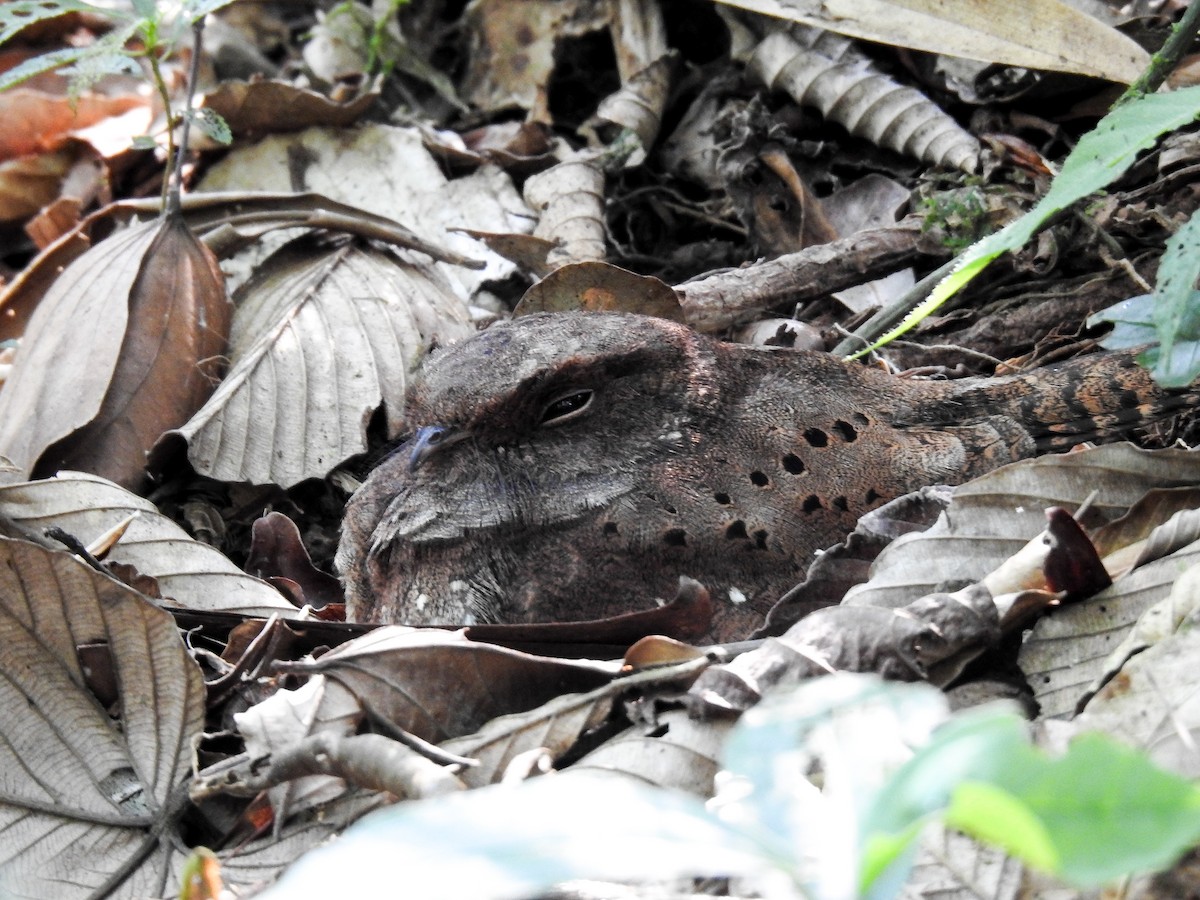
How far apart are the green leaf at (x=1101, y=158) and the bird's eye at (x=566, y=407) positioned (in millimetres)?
985

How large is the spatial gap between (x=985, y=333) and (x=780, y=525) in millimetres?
1155

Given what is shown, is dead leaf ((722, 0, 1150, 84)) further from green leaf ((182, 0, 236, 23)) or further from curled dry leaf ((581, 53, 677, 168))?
green leaf ((182, 0, 236, 23))

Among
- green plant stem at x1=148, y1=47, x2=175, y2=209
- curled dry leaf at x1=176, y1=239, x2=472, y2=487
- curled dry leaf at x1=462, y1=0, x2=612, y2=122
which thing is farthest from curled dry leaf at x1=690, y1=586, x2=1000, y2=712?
curled dry leaf at x1=462, y1=0, x2=612, y2=122

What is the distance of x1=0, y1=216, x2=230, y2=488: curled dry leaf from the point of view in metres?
3.62

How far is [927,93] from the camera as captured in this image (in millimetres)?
4199

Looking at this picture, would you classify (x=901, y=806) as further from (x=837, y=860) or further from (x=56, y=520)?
(x=56, y=520)

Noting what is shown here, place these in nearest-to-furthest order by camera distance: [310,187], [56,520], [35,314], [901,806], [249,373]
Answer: [901,806] → [56,520] → [249,373] → [35,314] → [310,187]

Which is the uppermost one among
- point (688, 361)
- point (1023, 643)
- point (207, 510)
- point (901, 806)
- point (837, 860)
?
point (901, 806)

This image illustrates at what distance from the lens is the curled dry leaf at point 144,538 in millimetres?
3006

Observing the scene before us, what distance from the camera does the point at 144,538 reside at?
3121mm

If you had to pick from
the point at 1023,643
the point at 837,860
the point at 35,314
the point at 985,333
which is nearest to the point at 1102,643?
the point at 1023,643

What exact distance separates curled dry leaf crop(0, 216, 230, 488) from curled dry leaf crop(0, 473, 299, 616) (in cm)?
39

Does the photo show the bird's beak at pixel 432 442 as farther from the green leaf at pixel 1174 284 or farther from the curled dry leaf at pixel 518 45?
the curled dry leaf at pixel 518 45

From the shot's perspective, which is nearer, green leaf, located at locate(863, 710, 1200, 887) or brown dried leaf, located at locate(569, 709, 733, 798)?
green leaf, located at locate(863, 710, 1200, 887)
